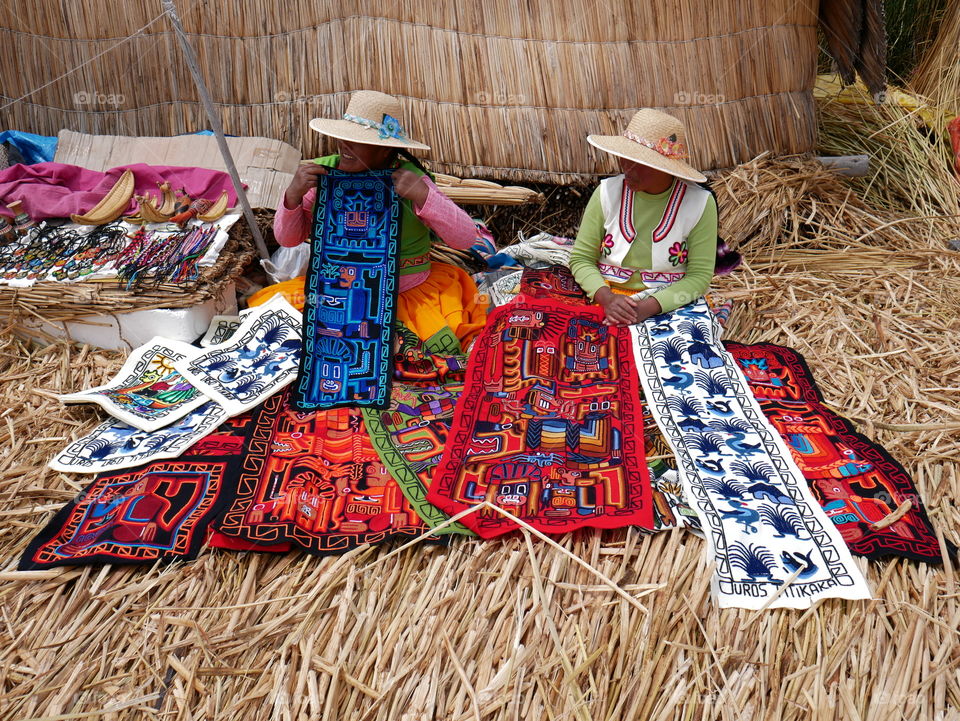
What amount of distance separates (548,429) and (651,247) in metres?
0.84

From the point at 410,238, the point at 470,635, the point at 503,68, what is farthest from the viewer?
the point at 503,68

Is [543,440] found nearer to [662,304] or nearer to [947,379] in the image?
[662,304]

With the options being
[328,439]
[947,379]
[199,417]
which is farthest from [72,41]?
[947,379]

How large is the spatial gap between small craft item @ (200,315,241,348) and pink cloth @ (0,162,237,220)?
64cm

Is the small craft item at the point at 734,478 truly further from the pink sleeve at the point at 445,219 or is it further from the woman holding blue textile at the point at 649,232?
the pink sleeve at the point at 445,219

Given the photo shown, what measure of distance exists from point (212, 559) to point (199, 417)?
2.09 feet

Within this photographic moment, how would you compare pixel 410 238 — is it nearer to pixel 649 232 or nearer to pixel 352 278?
pixel 352 278

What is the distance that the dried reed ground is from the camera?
1.59 m

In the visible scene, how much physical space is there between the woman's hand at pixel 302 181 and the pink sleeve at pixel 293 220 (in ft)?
0.17

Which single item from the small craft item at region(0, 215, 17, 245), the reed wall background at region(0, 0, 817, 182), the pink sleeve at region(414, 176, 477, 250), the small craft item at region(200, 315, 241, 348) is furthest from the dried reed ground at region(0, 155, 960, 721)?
the reed wall background at region(0, 0, 817, 182)

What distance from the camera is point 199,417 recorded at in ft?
7.97

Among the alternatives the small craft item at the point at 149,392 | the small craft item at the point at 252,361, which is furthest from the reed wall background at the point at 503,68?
the small craft item at the point at 149,392

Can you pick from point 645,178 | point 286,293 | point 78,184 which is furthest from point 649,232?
point 78,184

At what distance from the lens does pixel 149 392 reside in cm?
260
